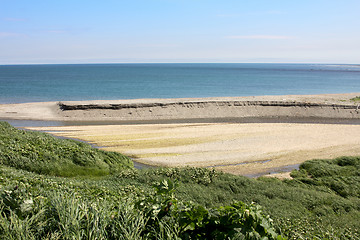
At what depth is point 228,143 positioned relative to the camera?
2567 centimetres

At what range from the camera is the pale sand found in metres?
21.1

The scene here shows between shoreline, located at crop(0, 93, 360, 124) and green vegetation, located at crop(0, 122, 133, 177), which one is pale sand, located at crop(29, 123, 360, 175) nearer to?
green vegetation, located at crop(0, 122, 133, 177)

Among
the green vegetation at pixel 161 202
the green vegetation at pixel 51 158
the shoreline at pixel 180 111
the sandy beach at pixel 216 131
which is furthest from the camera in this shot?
the shoreline at pixel 180 111

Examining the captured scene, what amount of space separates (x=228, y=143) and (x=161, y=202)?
1986 cm

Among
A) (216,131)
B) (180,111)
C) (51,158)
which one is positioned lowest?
(216,131)

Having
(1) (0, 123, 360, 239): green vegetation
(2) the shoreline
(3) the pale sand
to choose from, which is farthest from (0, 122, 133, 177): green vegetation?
(2) the shoreline

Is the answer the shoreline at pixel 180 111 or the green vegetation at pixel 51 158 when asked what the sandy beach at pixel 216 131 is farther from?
the green vegetation at pixel 51 158

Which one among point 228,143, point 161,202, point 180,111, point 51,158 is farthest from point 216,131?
point 161,202

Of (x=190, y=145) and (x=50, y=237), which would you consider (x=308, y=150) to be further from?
(x=50, y=237)

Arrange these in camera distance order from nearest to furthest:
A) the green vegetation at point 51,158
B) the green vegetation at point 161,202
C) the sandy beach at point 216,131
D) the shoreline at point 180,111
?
the green vegetation at point 161,202 < the green vegetation at point 51,158 < the sandy beach at point 216,131 < the shoreline at point 180,111

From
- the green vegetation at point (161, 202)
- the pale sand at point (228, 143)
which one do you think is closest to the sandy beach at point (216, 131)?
the pale sand at point (228, 143)

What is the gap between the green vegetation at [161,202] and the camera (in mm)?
5684

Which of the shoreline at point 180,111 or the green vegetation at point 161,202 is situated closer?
the green vegetation at point 161,202

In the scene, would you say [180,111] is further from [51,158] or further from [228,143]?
[51,158]
